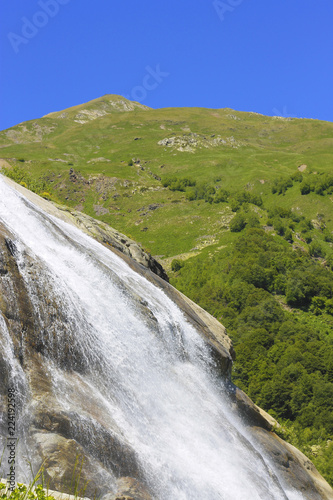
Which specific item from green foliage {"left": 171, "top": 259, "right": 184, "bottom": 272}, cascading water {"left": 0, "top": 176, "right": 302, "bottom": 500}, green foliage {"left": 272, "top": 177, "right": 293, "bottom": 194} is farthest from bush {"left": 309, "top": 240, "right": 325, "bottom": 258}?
cascading water {"left": 0, "top": 176, "right": 302, "bottom": 500}

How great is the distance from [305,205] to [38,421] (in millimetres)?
143148

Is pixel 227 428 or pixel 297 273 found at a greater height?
pixel 297 273

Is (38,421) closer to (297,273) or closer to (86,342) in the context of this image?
(86,342)

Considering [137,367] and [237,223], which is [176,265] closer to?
[237,223]

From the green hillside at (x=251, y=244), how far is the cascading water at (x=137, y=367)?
65.8 ft

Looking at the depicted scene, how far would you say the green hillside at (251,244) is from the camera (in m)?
72.2

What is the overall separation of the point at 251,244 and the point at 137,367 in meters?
103

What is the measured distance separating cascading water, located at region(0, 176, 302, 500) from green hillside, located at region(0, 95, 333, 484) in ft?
65.8

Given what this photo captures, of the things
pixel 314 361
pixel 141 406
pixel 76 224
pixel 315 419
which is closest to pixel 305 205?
pixel 314 361

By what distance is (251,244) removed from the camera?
120 metres

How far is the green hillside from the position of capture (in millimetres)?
72250

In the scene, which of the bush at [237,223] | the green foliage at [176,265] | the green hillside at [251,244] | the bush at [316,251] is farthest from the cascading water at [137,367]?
the bush at [237,223]

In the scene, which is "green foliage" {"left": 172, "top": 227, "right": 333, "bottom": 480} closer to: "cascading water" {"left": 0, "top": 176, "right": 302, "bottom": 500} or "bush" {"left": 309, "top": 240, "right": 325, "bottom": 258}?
"bush" {"left": 309, "top": 240, "right": 325, "bottom": 258}

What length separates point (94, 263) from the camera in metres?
24.0
